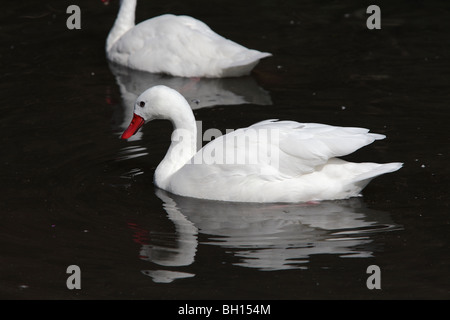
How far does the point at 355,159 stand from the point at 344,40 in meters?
4.57

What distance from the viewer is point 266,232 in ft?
26.1

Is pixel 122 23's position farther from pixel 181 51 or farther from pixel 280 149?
pixel 280 149

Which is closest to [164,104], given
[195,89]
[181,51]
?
[195,89]

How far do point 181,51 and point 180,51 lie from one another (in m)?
0.01

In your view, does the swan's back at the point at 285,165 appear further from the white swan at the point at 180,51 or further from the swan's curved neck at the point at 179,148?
the white swan at the point at 180,51

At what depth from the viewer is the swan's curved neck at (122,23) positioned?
44.7 ft

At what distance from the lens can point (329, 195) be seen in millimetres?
8500

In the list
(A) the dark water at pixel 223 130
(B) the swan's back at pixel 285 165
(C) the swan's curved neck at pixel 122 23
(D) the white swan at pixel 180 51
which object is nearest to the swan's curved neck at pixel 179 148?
(A) the dark water at pixel 223 130

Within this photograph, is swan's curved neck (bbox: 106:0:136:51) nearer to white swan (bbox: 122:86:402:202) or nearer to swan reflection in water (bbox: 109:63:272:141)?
swan reflection in water (bbox: 109:63:272:141)

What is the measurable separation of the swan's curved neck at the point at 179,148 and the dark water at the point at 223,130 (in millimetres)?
202

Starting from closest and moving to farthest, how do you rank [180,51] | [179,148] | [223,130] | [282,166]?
[282,166], [179,148], [223,130], [180,51]

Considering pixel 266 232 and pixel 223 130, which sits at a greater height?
pixel 223 130

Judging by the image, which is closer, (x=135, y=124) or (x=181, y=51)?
(x=135, y=124)

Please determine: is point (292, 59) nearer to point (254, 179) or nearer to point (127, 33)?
point (127, 33)
